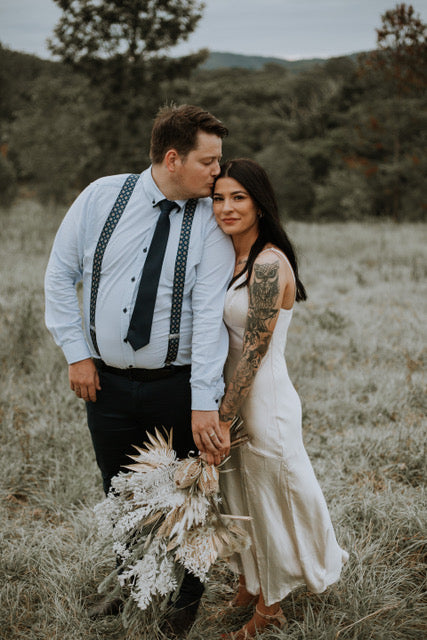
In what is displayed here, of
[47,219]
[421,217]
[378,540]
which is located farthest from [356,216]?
[378,540]

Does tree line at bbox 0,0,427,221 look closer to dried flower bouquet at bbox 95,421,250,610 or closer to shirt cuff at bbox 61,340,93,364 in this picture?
shirt cuff at bbox 61,340,93,364

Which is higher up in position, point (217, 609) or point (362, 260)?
point (362, 260)

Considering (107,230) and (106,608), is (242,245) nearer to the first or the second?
(107,230)

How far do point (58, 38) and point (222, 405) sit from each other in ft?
54.8

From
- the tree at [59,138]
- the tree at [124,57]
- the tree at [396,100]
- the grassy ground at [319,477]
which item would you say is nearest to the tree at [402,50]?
A: the tree at [396,100]

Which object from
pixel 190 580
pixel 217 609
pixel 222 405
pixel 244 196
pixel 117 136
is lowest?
pixel 217 609

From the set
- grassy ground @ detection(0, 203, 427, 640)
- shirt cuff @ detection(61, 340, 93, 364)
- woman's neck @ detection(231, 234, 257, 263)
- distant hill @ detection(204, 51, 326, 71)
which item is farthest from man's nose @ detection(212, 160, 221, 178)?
distant hill @ detection(204, 51, 326, 71)

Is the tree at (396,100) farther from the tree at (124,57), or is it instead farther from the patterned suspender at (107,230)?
the patterned suspender at (107,230)

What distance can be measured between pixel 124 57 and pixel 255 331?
16208 mm

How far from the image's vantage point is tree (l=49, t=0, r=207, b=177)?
601 inches

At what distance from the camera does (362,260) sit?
426 inches

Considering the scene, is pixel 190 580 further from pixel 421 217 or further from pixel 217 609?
pixel 421 217

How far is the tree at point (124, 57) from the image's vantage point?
50.1 ft

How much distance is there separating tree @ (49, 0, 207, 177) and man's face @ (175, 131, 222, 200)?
46.6ft
